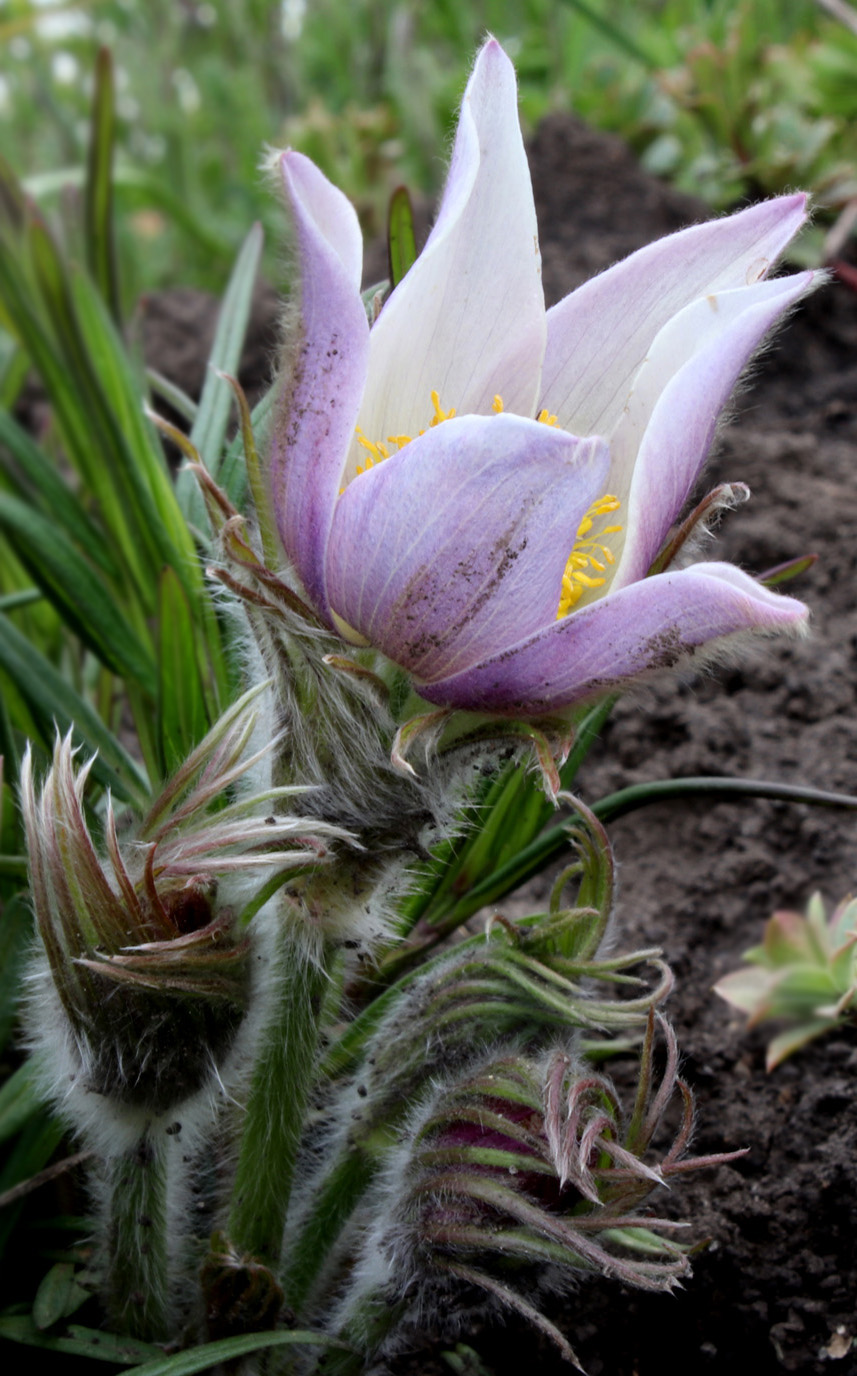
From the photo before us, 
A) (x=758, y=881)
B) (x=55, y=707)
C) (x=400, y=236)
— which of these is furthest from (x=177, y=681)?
(x=758, y=881)

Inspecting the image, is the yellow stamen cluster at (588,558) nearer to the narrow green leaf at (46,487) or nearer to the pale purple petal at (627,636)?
the pale purple petal at (627,636)

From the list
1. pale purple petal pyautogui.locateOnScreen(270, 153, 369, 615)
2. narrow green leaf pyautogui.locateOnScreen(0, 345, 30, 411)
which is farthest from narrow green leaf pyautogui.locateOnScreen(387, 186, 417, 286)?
narrow green leaf pyautogui.locateOnScreen(0, 345, 30, 411)

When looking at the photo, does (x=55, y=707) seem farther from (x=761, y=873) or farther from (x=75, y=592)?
(x=761, y=873)

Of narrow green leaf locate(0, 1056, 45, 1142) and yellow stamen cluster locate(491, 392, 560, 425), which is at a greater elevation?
yellow stamen cluster locate(491, 392, 560, 425)

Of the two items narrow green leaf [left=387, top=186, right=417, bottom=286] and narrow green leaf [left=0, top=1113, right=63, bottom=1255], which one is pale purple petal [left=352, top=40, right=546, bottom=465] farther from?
narrow green leaf [left=0, top=1113, right=63, bottom=1255]

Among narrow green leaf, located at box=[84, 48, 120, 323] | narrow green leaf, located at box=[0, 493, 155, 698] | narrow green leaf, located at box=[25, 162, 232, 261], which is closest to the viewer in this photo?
narrow green leaf, located at box=[0, 493, 155, 698]
